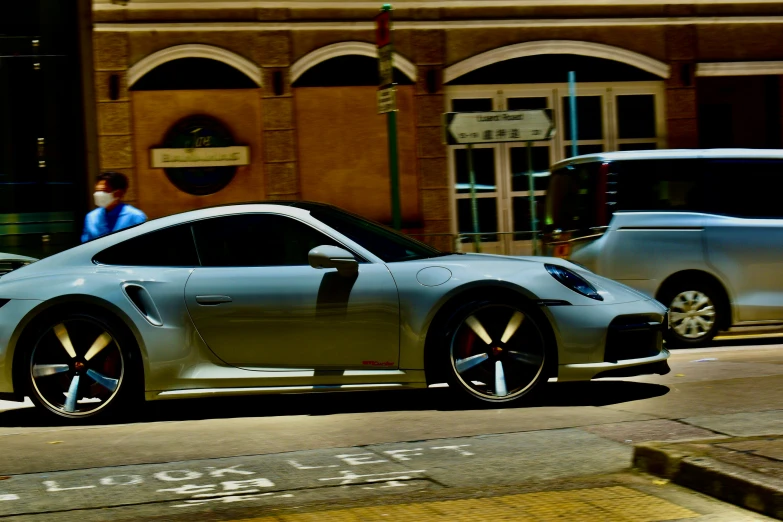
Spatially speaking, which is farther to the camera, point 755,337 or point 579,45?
point 579,45

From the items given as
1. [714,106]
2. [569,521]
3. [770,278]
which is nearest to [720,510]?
[569,521]

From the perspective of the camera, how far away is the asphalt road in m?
4.94

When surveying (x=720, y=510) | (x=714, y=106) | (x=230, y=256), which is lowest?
(x=720, y=510)

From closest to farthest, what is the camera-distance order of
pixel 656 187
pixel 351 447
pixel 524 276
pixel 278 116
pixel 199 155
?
pixel 351 447
pixel 524 276
pixel 656 187
pixel 199 155
pixel 278 116

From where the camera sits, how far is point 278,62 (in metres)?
17.8

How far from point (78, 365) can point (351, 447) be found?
194 cm

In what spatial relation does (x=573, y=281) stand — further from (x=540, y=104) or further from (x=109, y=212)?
(x=540, y=104)

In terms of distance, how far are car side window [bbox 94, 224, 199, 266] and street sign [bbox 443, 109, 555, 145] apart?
7360 mm

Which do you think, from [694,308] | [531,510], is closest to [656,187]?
[694,308]

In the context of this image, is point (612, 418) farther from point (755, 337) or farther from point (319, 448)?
point (755, 337)

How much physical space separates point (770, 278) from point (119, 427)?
640 centimetres

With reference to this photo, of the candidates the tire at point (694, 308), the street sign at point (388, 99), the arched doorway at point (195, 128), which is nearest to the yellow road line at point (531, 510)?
the tire at point (694, 308)

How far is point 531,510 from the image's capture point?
179 inches

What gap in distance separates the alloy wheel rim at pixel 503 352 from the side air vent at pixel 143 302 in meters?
1.76
